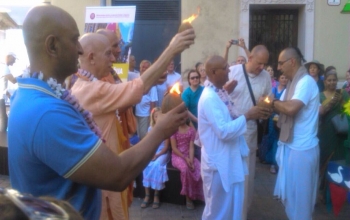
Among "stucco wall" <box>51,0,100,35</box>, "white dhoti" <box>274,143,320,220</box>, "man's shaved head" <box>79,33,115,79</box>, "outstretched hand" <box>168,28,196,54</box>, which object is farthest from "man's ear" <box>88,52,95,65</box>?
"stucco wall" <box>51,0,100,35</box>

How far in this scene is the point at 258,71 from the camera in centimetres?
579

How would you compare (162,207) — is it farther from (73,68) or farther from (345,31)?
(345,31)

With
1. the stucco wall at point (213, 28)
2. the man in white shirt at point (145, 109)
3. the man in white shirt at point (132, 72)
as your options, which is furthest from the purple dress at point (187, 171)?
the stucco wall at point (213, 28)

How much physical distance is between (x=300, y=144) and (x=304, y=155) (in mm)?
121

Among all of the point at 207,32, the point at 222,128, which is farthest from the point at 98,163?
the point at 207,32

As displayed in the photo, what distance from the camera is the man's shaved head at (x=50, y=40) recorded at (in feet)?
6.35

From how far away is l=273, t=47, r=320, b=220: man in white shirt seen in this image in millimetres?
5094

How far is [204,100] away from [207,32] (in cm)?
753

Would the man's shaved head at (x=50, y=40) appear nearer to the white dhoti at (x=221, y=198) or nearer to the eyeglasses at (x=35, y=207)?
the eyeglasses at (x=35, y=207)

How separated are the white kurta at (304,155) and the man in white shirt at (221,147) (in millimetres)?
528

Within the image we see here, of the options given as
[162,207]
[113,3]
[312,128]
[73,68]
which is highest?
[113,3]

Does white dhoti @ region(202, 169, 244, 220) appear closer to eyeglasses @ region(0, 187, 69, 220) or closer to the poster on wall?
the poster on wall

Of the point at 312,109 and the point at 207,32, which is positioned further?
the point at 207,32

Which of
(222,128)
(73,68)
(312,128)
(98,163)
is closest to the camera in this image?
(98,163)
